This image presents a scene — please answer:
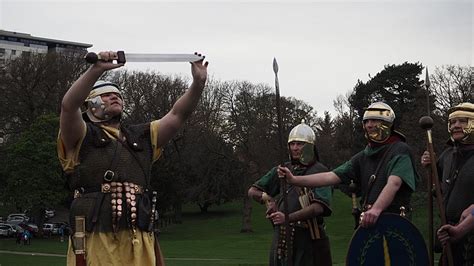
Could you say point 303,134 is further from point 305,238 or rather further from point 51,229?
point 51,229

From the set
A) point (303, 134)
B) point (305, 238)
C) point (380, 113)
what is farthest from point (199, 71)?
point (305, 238)

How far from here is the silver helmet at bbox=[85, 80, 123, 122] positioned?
16.8 ft

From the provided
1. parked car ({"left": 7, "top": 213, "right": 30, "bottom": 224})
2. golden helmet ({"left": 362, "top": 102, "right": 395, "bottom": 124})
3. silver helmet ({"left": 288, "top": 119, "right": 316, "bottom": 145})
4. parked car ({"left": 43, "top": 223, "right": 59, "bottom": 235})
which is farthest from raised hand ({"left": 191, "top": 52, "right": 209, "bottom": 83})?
parked car ({"left": 7, "top": 213, "right": 30, "bottom": 224})

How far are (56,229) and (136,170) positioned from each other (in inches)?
1734

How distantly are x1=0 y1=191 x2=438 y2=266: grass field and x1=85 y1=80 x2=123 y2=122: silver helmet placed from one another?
18375mm

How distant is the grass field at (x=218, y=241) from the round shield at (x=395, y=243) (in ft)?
57.9

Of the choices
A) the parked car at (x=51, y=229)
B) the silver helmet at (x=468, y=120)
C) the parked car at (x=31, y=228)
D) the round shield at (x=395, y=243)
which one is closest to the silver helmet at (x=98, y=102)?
the round shield at (x=395, y=243)

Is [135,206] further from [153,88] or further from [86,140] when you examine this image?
[153,88]

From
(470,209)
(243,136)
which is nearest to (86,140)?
(470,209)

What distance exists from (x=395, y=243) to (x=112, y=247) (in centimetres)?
234

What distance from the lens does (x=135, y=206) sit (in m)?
4.91

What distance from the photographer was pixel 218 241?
38.8 metres

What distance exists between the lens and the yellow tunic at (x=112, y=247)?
15.9ft

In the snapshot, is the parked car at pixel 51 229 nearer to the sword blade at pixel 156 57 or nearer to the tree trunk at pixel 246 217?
the tree trunk at pixel 246 217
